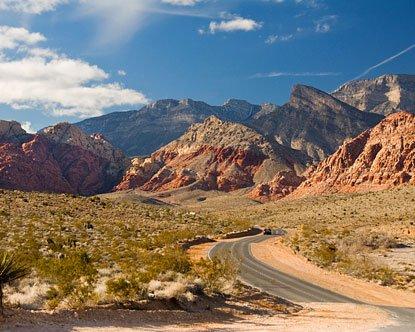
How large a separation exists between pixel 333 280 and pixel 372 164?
123 m

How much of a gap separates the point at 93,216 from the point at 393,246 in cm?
3758

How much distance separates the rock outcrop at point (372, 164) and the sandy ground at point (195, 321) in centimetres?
11230

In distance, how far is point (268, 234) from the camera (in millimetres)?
75000

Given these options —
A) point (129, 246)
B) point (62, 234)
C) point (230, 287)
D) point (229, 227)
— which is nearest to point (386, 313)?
point (230, 287)

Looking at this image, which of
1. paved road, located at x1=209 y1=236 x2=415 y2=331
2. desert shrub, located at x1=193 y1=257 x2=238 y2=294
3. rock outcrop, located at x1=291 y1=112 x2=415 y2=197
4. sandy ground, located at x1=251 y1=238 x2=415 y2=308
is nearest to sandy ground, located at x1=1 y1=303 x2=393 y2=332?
paved road, located at x1=209 y1=236 x2=415 y2=331

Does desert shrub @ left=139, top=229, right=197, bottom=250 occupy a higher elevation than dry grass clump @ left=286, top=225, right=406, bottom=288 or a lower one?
higher

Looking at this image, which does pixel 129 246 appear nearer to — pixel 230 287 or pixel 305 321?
pixel 230 287

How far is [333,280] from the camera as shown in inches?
1407

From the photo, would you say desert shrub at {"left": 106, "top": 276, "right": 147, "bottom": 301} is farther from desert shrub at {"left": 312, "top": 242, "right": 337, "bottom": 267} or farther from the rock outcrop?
the rock outcrop

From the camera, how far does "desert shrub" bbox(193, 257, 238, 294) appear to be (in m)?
24.0

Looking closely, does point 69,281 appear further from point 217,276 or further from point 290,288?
point 290,288

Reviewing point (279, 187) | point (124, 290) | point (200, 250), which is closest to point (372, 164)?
point (279, 187)

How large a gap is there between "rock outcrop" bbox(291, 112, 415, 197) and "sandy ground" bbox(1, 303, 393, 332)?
368 ft

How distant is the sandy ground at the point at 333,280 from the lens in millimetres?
29044
